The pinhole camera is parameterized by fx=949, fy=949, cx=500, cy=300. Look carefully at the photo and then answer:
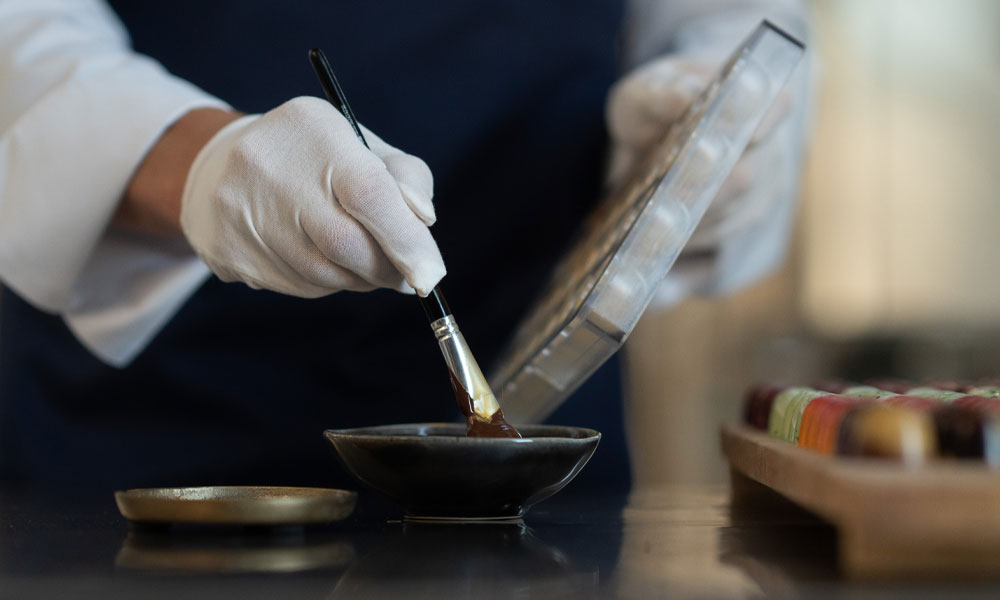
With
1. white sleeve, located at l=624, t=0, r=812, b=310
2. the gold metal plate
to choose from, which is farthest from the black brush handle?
white sleeve, located at l=624, t=0, r=812, b=310

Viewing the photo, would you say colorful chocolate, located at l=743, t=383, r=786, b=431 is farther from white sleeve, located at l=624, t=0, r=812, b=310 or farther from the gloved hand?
white sleeve, located at l=624, t=0, r=812, b=310

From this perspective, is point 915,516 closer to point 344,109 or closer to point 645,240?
point 645,240

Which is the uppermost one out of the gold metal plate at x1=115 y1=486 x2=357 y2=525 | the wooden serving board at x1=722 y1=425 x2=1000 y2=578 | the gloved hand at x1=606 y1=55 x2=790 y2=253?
the gloved hand at x1=606 y1=55 x2=790 y2=253

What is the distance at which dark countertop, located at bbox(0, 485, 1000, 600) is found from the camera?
1.37 ft

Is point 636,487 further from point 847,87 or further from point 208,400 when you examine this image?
point 847,87

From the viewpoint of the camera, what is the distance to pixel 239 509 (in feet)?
1.75

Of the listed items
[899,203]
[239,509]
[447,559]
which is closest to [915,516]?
[447,559]

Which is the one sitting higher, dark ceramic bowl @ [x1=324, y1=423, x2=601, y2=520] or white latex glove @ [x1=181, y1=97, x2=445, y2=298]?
white latex glove @ [x1=181, y1=97, x2=445, y2=298]

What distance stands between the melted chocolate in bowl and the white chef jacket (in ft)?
1.29

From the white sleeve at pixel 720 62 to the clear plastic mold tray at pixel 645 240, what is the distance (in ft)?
1.38

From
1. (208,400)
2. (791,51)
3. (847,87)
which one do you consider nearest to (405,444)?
(791,51)

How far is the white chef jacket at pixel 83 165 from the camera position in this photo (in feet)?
2.76

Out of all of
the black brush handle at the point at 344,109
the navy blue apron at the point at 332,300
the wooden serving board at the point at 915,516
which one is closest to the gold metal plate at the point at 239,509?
the black brush handle at the point at 344,109

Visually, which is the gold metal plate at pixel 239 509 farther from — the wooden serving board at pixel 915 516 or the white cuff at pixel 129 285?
the white cuff at pixel 129 285
